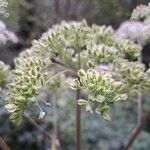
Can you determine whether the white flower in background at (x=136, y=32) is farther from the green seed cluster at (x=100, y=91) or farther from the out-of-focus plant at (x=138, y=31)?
the green seed cluster at (x=100, y=91)

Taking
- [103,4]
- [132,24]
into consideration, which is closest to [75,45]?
[132,24]

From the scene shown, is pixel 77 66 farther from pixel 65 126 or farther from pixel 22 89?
pixel 65 126

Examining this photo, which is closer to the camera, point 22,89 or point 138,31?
point 22,89

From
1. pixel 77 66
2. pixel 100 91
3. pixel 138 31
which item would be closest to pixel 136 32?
pixel 138 31

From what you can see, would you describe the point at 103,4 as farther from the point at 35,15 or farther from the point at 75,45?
the point at 35,15

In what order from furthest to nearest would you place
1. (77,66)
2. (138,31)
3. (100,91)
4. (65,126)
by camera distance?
(65,126)
(138,31)
(77,66)
(100,91)

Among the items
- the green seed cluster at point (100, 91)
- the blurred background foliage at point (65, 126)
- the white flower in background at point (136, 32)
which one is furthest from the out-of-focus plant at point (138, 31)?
the blurred background foliage at point (65, 126)

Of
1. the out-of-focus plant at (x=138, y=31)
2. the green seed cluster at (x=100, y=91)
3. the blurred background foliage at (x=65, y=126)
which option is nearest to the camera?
the green seed cluster at (x=100, y=91)
